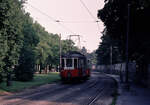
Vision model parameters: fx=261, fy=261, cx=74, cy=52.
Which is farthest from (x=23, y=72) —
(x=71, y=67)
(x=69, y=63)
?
(x=71, y=67)

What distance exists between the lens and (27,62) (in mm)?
36062

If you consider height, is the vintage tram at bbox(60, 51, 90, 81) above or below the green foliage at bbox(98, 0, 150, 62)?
below

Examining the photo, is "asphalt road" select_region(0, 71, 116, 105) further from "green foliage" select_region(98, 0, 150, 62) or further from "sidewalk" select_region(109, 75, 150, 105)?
"green foliage" select_region(98, 0, 150, 62)

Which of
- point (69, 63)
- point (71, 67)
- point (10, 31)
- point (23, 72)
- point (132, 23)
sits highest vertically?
point (132, 23)

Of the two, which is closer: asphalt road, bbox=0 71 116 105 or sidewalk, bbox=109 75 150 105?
sidewalk, bbox=109 75 150 105

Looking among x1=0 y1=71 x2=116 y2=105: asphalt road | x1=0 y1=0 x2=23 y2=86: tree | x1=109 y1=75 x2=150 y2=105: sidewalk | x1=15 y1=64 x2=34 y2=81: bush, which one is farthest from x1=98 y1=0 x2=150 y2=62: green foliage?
x1=15 y1=64 x2=34 y2=81: bush

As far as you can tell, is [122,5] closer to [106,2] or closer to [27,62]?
[106,2]

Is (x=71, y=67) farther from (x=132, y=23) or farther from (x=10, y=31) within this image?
(x=10, y=31)

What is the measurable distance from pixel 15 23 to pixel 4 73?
179 inches

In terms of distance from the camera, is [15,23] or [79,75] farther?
[79,75]

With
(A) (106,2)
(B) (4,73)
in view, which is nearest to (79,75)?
(A) (106,2)

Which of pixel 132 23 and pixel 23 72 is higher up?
pixel 132 23

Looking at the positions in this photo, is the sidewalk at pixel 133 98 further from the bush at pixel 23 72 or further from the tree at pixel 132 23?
the bush at pixel 23 72

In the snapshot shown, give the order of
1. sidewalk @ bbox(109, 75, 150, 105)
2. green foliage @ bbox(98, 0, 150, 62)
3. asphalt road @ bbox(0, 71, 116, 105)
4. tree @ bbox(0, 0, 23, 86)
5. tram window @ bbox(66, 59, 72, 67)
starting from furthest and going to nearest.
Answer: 1. tram window @ bbox(66, 59, 72, 67)
2. green foliage @ bbox(98, 0, 150, 62)
3. tree @ bbox(0, 0, 23, 86)
4. asphalt road @ bbox(0, 71, 116, 105)
5. sidewalk @ bbox(109, 75, 150, 105)
